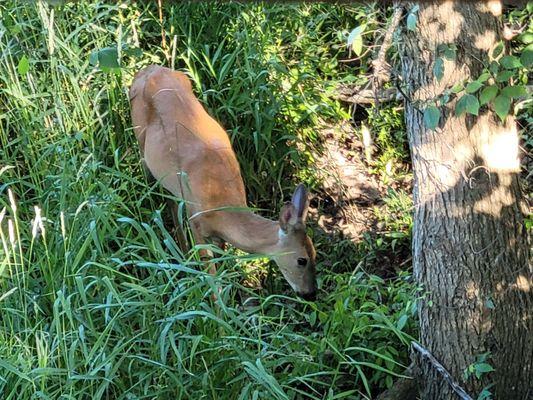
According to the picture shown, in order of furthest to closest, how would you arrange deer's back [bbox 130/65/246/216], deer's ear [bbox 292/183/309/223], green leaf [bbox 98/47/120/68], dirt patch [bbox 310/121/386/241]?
1. dirt patch [bbox 310/121/386/241]
2. deer's back [bbox 130/65/246/216]
3. deer's ear [bbox 292/183/309/223]
4. green leaf [bbox 98/47/120/68]

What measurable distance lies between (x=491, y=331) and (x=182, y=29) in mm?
2998

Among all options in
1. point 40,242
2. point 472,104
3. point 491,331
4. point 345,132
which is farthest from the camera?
point 345,132

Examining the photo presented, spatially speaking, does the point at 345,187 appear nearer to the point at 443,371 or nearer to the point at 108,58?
the point at 443,371

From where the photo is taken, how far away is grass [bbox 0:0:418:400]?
12.2 feet

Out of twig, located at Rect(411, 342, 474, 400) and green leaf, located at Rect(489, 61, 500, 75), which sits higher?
green leaf, located at Rect(489, 61, 500, 75)

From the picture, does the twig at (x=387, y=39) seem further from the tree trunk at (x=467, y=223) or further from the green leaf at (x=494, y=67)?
the green leaf at (x=494, y=67)

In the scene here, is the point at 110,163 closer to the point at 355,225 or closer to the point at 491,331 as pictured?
the point at 355,225

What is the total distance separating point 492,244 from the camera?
12.9ft

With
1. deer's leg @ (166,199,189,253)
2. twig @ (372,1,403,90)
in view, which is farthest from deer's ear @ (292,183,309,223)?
twig @ (372,1,403,90)

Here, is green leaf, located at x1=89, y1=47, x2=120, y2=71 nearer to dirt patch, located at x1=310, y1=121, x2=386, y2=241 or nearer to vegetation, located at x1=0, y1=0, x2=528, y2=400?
vegetation, located at x1=0, y1=0, x2=528, y2=400

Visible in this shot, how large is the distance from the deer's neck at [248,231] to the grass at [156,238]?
0.51 ft

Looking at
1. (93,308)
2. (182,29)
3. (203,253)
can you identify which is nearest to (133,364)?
(93,308)

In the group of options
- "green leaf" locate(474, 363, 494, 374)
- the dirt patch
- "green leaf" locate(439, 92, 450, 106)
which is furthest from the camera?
the dirt patch

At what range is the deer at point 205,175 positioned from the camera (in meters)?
5.12
